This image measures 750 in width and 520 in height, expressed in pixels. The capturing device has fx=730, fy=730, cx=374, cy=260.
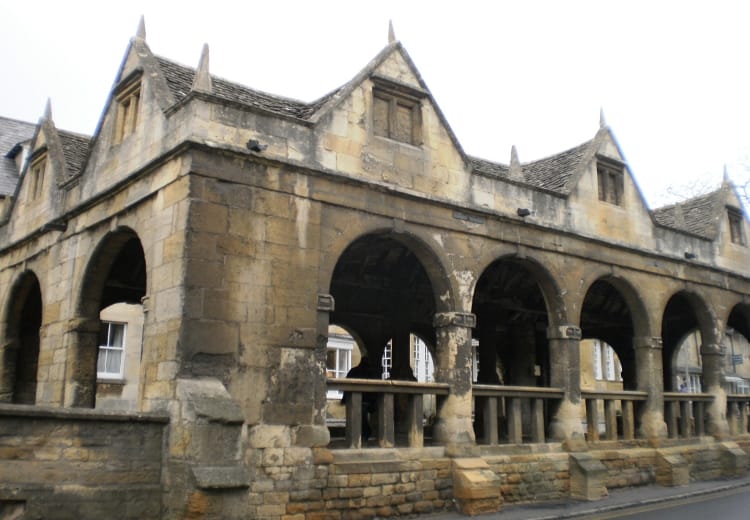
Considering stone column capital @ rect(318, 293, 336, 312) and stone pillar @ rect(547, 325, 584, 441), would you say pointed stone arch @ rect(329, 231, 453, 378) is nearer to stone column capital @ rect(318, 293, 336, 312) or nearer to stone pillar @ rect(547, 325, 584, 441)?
stone pillar @ rect(547, 325, 584, 441)

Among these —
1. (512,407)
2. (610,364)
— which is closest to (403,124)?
(512,407)

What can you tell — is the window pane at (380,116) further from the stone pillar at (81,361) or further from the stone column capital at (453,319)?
the stone pillar at (81,361)

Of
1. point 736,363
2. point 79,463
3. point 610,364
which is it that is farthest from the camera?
point 736,363

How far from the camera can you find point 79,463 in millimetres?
8375

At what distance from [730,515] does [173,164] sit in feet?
33.0

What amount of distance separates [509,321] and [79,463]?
12136mm

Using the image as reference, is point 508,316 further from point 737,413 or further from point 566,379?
point 737,413

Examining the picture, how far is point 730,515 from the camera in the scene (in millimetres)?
11547

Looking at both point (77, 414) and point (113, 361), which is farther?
point (113, 361)

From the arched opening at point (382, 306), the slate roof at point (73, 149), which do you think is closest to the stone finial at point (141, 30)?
the slate roof at point (73, 149)

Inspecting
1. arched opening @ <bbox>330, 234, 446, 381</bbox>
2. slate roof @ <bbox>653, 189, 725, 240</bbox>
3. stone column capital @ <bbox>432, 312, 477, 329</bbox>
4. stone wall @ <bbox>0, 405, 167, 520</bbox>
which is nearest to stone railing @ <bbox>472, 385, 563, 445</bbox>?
stone column capital @ <bbox>432, 312, 477, 329</bbox>

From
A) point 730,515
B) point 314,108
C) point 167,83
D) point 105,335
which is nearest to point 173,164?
point 167,83

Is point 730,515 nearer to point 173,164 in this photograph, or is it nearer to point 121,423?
point 121,423

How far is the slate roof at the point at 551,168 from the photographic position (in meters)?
15.2
